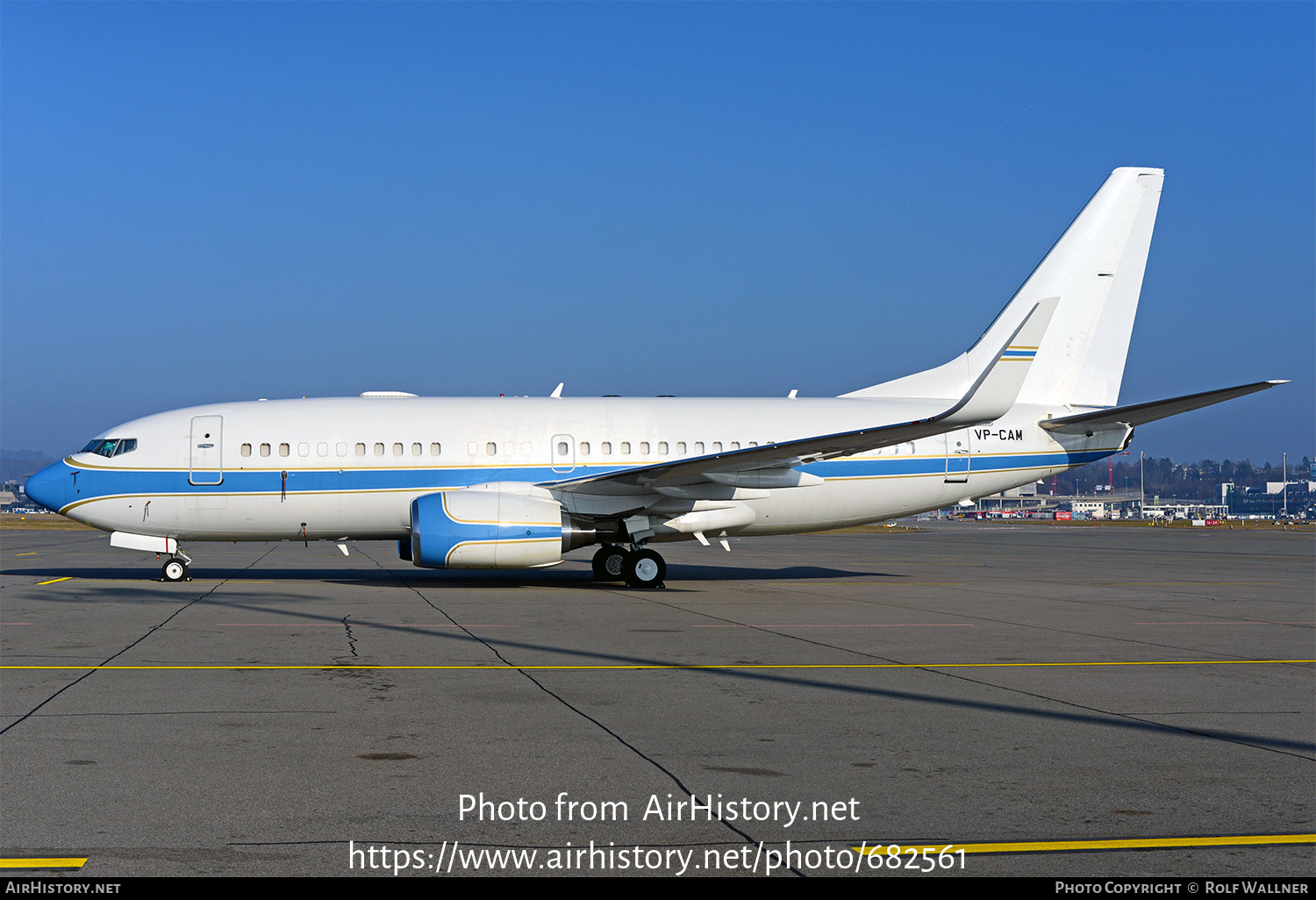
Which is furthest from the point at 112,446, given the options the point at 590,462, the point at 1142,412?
the point at 1142,412

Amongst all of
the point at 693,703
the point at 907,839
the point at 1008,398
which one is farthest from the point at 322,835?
the point at 1008,398

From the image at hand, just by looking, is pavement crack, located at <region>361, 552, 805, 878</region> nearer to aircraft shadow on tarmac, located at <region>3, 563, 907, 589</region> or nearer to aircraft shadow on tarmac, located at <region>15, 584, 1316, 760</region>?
aircraft shadow on tarmac, located at <region>15, 584, 1316, 760</region>

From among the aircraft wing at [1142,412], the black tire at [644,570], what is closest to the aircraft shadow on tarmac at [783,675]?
the black tire at [644,570]

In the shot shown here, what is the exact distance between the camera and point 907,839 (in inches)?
205

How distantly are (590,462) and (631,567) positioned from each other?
2260 mm

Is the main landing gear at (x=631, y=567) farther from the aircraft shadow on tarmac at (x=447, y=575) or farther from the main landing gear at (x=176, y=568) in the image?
the main landing gear at (x=176, y=568)

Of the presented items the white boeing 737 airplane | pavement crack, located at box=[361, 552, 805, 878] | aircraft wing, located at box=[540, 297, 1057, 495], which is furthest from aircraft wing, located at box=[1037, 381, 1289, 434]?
pavement crack, located at box=[361, 552, 805, 878]

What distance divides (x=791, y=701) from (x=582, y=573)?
16.2 meters

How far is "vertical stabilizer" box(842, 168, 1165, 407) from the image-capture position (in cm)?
2330

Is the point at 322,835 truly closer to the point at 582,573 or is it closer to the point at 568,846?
the point at 568,846

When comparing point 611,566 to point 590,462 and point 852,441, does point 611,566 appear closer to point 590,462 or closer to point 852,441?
point 590,462

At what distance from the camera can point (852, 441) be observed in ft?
59.5

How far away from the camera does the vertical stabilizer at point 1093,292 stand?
23.3m

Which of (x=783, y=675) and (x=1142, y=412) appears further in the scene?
(x=1142, y=412)
